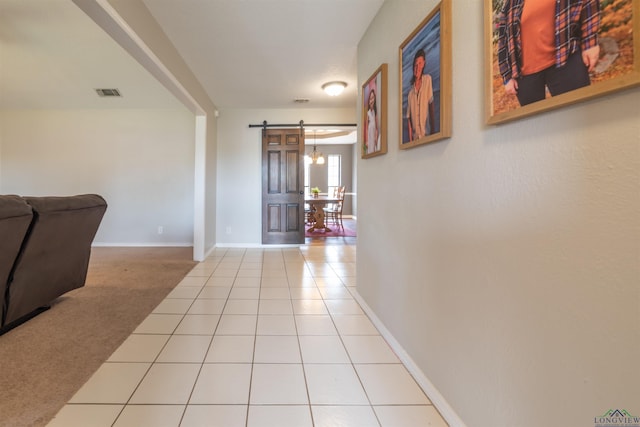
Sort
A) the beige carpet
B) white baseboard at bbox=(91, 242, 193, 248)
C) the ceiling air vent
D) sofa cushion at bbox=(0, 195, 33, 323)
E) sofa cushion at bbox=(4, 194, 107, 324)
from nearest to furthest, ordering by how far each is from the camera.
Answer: the beige carpet → sofa cushion at bbox=(0, 195, 33, 323) → sofa cushion at bbox=(4, 194, 107, 324) → the ceiling air vent → white baseboard at bbox=(91, 242, 193, 248)

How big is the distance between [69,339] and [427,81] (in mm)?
2596

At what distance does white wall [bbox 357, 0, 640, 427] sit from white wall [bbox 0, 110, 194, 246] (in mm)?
4539

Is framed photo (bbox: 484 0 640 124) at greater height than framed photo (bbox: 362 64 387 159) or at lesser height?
lesser

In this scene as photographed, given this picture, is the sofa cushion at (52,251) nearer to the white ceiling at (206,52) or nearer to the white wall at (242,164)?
the white ceiling at (206,52)

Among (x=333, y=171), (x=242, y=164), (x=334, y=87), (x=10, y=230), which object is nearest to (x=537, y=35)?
(x=10, y=230)

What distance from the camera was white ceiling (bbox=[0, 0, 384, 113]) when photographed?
7.41 feet

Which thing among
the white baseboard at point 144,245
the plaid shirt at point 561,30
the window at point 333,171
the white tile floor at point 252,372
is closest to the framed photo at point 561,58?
the plaid shirt at point 561,30

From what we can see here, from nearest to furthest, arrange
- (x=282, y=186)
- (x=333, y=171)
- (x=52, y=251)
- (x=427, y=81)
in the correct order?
1. (x=427, y=81)
2. (x=52, y=251)
3. (x=282, y=186)
4. (x=333, y=171)

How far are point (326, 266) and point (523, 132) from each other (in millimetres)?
3168

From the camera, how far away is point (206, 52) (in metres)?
2.89

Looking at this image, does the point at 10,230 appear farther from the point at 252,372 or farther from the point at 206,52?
the point at 206,52

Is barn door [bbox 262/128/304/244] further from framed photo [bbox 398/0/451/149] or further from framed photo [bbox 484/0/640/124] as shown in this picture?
framed photo [bbox 484/0/640/124]

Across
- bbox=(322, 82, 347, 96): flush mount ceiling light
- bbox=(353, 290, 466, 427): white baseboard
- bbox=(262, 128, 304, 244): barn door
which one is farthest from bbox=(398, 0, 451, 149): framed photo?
bbox=(262, 128, 304, 244): barn door

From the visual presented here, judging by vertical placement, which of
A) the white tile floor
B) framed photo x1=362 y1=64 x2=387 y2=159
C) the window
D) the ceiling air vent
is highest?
the ceiling air vent
